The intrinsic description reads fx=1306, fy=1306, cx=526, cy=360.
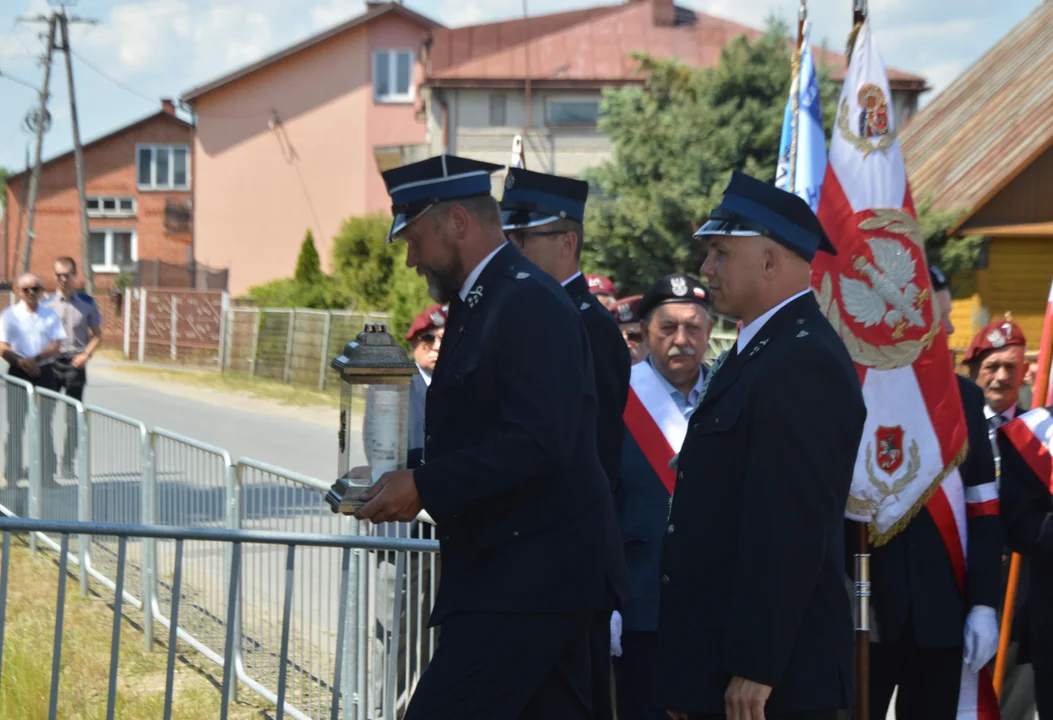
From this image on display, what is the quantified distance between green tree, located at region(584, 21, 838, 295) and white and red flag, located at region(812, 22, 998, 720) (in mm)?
16228

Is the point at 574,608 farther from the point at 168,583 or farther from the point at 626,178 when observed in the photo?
the point at 626,178

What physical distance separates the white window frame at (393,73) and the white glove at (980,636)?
125ft

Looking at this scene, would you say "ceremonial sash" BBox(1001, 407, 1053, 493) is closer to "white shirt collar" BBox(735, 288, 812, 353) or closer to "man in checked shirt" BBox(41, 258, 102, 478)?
"white shirt collar" BBox(735, 288, 812, 353)

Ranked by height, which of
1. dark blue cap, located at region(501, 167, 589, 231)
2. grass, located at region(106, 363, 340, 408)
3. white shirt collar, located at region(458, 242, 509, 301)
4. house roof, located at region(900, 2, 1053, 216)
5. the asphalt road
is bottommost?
the asphalt road

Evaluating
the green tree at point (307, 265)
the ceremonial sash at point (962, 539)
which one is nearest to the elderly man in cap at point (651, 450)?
the ceremonial sash at point (962, 539)

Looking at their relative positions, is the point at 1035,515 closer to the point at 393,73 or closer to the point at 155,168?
the point at 393,73

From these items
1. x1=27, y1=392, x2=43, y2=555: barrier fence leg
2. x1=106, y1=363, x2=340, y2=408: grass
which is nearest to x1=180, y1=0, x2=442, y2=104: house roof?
x1=106, y1=363, x2=340, y2=408: grass

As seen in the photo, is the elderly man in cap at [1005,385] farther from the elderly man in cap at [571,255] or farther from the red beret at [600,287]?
the elderly man in cap at [571,255]

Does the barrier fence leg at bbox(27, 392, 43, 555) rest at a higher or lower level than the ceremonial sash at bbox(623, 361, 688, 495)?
lower

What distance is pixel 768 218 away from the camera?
10.6ft

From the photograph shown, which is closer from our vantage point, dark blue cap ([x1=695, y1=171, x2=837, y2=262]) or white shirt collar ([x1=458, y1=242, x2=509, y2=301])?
dark blue cap ([x1=695, y1=171, x2=837, y2=262])

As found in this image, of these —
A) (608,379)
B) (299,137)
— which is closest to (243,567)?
(608,379)

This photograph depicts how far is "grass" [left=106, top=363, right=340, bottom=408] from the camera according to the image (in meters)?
22.8

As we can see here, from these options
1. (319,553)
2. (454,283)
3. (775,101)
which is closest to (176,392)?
(775,101)
